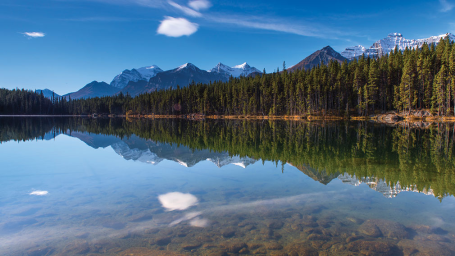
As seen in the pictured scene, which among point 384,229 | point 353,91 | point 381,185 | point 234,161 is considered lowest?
point 384,229

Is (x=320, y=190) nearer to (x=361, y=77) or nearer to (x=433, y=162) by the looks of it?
(x=433, y=162)

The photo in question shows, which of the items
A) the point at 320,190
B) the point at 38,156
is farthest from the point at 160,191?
the point at 38,156

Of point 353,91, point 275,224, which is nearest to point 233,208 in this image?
point 275,224

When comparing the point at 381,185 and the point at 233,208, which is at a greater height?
the point at 381,185

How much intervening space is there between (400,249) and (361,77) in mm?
83698

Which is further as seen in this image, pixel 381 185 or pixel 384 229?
pixel 381 185

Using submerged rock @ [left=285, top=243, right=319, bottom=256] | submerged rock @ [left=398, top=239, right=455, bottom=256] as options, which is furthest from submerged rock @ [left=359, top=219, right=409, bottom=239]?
submerged rock @ [left=285, top=243, right=319, bottom=256]

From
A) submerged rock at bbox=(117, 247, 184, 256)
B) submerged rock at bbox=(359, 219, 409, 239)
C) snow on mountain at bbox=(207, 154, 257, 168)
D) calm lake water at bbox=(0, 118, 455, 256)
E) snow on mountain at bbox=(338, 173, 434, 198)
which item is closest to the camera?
submerged rock at bbox=(117, 247, 184, 256)

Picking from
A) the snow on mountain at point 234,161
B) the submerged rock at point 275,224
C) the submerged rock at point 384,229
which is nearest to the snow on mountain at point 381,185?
the submerged rock at point 384,229

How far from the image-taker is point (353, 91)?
80.6 meters

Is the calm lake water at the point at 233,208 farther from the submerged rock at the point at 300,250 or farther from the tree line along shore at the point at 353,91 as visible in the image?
the tree line along shore at the point at 353,91

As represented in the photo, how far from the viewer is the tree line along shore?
65875 millimetres

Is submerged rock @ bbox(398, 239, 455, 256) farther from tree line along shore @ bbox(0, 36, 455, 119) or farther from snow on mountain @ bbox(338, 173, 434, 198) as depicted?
tree line along shore @ bbox(0, 36, 455, 119)

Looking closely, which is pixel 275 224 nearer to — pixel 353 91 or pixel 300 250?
pixel 300 250
